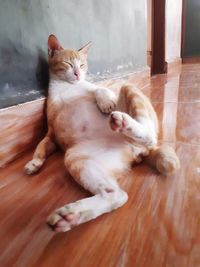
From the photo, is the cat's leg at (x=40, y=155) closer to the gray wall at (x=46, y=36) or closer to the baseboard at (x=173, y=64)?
the gray wall at (x=46, y=36)

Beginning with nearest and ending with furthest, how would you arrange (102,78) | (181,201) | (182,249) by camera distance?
(182,249), (181,201), (102,78)

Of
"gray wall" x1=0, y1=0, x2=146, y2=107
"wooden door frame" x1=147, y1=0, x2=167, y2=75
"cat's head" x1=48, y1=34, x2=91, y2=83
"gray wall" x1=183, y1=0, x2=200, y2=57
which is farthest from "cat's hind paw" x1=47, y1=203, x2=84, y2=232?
"gray wall" x1=183, y1=0, x2=200, y2=57

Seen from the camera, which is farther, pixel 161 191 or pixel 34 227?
pixel 161 191

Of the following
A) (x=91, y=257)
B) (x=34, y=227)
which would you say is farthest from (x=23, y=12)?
(x=91, y=257)

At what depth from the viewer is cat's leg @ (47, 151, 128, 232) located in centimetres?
50

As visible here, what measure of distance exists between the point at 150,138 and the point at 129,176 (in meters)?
0.14

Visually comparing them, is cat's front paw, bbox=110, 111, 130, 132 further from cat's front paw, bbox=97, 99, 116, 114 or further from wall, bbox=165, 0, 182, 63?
wall, bbox=165, 0, 182, 63

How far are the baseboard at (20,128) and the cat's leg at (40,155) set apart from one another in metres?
0.10

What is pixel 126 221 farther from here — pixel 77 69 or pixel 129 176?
pixel 77 69

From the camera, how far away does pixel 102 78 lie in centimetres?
171

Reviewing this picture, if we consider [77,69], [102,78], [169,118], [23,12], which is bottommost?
[169,118]

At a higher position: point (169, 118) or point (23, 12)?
point (23, 12)

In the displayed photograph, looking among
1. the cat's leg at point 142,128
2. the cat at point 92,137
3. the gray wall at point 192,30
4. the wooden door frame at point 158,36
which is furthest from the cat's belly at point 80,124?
the gray wall at point 192,30

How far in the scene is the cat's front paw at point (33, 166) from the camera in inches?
32.3
